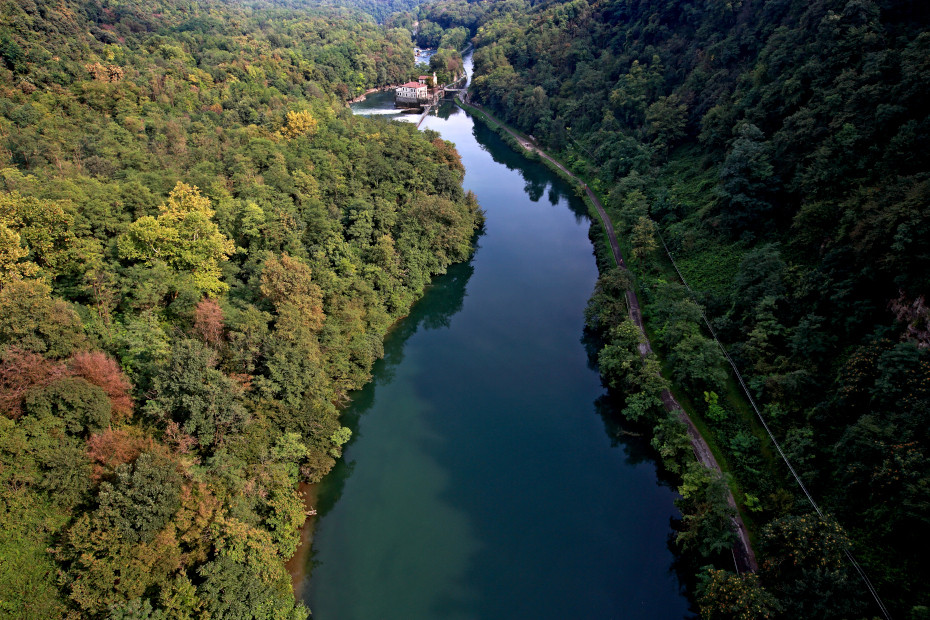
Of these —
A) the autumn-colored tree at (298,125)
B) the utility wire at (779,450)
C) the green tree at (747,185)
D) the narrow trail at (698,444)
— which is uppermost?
the green tree at (747,185)

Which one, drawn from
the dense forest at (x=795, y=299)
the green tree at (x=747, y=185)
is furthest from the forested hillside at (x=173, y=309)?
the green tree at (x=747, y=185)

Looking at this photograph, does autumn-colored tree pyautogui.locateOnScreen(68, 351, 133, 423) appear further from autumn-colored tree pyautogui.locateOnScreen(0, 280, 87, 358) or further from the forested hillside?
autumn-colored tree pyautogui.locateOnScreen(0, 280, 87, 358)

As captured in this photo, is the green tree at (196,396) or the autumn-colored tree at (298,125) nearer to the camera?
the green tree at (196,396)

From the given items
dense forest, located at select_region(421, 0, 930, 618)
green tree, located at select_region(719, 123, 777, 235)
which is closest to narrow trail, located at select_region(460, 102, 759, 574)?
dense forest, located at select_region(421, 0, 930, 618)

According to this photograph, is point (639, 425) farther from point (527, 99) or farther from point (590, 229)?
point (527, 99)

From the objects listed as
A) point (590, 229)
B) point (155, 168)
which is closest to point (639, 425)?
point (590, 229)

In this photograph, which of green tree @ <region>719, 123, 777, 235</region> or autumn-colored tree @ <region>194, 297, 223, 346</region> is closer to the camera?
autumn-colored tree @ <region>194, 297, 223, 346</region>

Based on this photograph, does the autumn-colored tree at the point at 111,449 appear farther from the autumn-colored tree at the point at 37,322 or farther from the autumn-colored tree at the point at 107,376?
the autumn-colored tree at the point at 37,322
